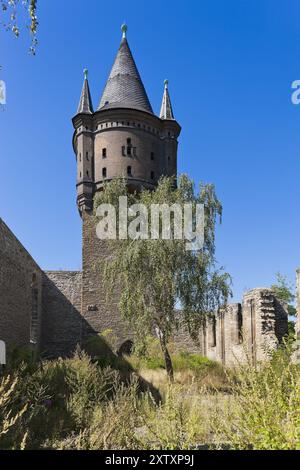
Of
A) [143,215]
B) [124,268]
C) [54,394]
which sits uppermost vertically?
[143,215]

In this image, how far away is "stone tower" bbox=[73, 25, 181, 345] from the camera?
24.9 m

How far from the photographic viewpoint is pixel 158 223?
610 inches

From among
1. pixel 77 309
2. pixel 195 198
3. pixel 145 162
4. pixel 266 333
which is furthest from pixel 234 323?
pixel 145 162

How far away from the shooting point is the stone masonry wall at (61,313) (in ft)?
81.9

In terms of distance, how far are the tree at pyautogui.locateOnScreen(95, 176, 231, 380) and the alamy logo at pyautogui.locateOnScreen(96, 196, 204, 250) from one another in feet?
0.36

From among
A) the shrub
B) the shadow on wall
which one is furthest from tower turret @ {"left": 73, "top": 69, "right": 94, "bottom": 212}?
the shrub

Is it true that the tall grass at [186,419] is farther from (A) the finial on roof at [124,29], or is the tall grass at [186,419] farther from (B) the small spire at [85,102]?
(A) the finial on roof at [124,29]

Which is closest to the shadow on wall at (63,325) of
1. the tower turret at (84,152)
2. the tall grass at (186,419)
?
the tower turret at (84,152)

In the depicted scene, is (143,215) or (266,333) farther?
(266,333)

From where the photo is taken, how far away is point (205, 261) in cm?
1593
